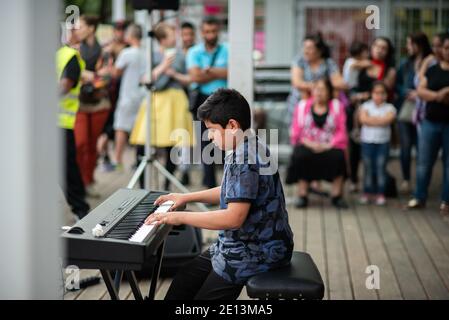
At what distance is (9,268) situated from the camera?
83.3 inches

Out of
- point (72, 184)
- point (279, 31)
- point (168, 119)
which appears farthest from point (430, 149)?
point (279, 31)

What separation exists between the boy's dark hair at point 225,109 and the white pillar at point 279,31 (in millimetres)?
8514

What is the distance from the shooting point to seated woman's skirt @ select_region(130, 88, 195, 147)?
7562mm

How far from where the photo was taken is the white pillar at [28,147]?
80.1 inches

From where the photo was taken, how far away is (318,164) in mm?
7379

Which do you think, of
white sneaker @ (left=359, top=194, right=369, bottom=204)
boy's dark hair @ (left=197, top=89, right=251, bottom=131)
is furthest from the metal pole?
boy's dark hair @ (left=197, top=89, right=251, bottom=131)

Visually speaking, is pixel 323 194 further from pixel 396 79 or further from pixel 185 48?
pixel 185 48

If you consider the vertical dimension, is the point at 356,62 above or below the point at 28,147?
above

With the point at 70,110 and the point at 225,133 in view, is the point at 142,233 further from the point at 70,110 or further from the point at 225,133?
the point at 70,110

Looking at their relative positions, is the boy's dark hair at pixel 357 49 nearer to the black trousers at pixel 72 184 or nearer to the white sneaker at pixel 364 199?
the white sneaker at pixel 364 199

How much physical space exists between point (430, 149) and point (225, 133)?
4.24 m

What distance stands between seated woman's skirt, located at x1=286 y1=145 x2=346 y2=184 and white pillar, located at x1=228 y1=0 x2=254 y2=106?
218 centimetres

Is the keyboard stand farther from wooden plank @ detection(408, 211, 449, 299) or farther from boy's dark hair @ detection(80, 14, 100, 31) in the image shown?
boy's dark hair @ detection(80, 14, 100, 31)
